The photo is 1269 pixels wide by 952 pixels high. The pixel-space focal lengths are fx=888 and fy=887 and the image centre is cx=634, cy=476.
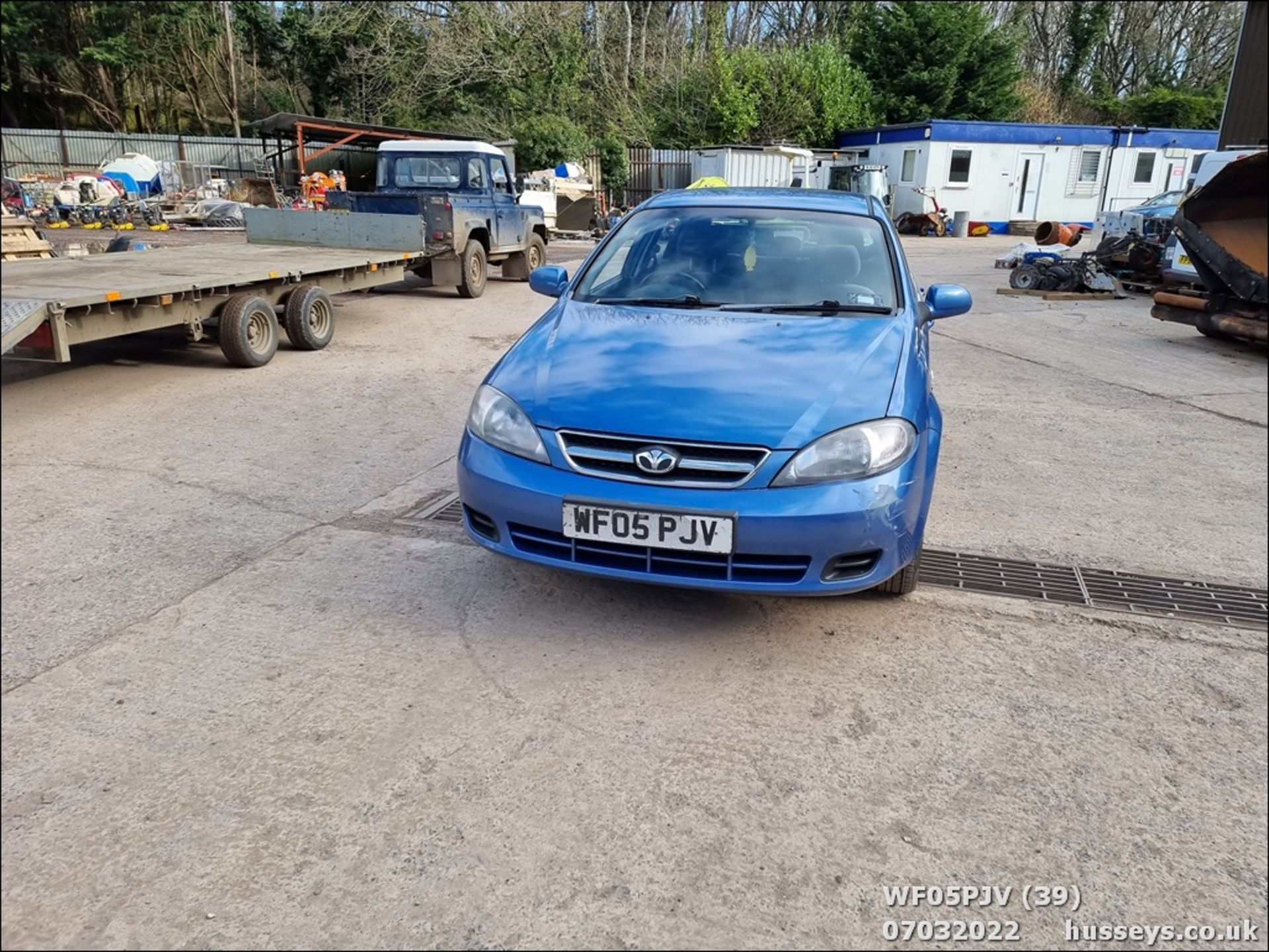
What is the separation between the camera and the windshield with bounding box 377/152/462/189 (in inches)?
519

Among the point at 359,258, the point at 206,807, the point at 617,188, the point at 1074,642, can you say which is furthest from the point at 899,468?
the point at 617,188

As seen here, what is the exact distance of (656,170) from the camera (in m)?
Result: 31.1

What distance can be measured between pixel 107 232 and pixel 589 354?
66.1 ft

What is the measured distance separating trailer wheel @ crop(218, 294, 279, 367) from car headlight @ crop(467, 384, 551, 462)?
16.1ft

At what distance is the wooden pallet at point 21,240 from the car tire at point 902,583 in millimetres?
9576

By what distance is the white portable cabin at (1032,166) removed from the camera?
3086cm

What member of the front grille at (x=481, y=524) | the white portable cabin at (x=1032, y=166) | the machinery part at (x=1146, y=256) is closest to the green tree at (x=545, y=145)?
the white portable cabin at (x=1032, y=166)

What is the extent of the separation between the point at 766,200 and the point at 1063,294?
10.6 m

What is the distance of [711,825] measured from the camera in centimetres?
241

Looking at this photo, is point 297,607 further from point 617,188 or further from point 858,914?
point 617,188

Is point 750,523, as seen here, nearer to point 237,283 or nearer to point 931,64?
point 237,283

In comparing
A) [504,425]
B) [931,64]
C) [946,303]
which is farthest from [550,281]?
[931,64]

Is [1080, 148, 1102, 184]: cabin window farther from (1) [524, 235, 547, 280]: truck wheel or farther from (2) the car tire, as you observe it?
(2) the car tire

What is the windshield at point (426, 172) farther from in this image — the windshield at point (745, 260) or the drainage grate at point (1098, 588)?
the drainage grate at point (1098, 588)
